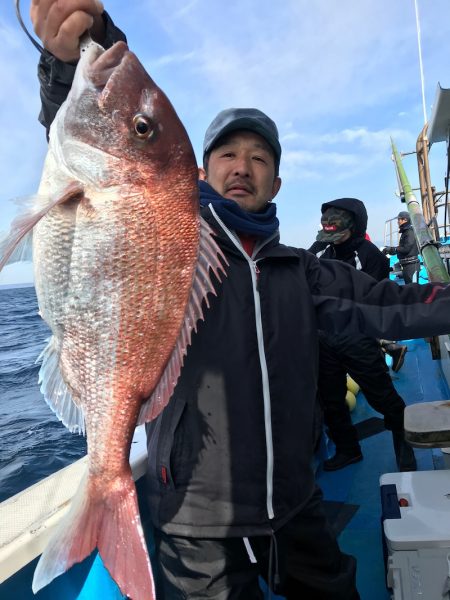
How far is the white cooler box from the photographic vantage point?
1.57 meters

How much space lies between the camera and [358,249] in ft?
14.7

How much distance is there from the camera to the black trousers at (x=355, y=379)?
3566 millimetres

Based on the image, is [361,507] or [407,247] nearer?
[361,507]

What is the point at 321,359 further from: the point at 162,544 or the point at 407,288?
the point at 162,544

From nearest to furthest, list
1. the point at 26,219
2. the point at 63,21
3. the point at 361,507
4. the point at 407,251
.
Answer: the point at 26,219
the point at 63,21
the point at 361,507
the point at 407,251

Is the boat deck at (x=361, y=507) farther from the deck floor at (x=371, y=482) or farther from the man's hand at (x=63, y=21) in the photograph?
the man's hand at (x=63, y=21)

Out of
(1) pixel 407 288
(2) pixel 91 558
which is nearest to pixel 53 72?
(1) pixel 407 288

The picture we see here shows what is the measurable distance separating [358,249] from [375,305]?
285 cm

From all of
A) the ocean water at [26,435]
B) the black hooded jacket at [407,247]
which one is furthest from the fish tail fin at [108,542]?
the black hooded jacket at [407,247]

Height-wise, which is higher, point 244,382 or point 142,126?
point 142,126

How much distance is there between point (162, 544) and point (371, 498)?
2196mm

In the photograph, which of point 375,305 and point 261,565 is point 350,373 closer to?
point 375,305

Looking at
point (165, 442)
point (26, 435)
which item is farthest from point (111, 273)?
point (26, 435)

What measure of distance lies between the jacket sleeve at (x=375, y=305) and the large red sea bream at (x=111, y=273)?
2.58ft
